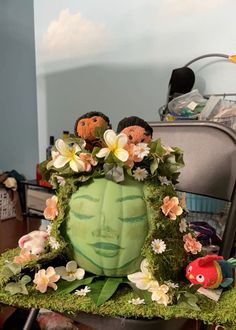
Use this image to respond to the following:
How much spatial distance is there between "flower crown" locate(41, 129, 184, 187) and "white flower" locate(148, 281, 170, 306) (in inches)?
5.0

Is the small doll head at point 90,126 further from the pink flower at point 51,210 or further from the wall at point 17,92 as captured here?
the wall at point 17,92

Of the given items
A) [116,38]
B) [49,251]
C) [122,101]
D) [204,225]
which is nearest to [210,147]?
[204,225]

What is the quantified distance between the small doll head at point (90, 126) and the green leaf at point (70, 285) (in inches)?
7.1

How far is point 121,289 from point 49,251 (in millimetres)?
116

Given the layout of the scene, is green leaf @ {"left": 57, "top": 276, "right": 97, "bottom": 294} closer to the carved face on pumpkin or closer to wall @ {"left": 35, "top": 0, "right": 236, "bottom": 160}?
the carved face on pumpkin

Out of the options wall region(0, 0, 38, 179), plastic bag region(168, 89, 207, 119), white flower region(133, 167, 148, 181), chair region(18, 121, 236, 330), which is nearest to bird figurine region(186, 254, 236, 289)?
white flower region(133, 167, 148, 181)

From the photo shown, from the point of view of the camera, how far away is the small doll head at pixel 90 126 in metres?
0.47

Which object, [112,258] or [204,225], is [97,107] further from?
[112,258]

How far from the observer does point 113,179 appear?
45 cm

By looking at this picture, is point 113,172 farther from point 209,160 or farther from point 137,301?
point 209,160

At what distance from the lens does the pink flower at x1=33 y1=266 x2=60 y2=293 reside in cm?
43

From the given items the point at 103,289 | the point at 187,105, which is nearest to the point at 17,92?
the point at 187,105

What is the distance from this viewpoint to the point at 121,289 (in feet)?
1.47

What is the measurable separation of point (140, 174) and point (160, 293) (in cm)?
14
